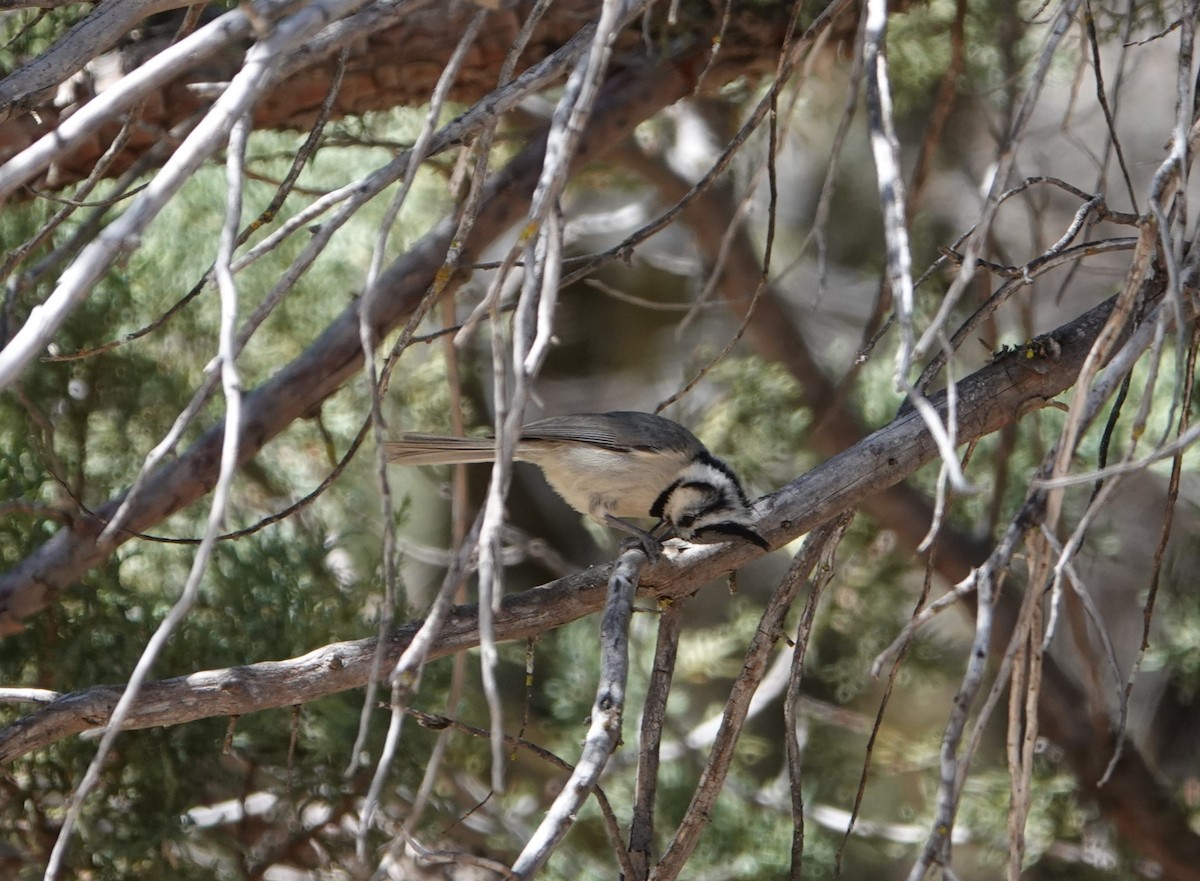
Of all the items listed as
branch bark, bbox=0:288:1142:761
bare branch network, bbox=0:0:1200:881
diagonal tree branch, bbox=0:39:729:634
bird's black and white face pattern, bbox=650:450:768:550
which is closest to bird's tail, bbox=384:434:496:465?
bare branch network, bbox=0:0:1200:881

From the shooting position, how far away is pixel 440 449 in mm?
3701

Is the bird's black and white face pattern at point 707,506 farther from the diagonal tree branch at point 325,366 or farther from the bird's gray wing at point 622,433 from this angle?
the diagonal tree branch at point 325,366

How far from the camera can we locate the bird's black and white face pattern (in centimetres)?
272

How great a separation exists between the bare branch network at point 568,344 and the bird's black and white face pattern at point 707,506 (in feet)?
0.29

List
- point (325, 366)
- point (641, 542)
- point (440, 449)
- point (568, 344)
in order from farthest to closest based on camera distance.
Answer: point (568, 344) < point (440, 449) < point (325, 366) < point (641, 542)

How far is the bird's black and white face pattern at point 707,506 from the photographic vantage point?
8.93ft

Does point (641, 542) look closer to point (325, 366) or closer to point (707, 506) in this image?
point (707, 506)

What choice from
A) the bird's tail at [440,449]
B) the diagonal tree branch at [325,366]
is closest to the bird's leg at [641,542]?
the bird's tail at [440,449]

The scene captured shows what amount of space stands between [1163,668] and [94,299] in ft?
13.9

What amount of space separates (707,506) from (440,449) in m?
0.84

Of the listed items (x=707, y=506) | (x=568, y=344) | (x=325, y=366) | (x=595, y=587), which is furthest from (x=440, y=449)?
(x=568, y=344)

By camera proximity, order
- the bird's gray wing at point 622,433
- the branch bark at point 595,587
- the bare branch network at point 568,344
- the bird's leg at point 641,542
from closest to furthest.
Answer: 1. the bare branch network at point 568,344
2. the branch bark at point 595,587
3. the bird's leg at point 641,542
4. the bird's gray wing at point 622,433

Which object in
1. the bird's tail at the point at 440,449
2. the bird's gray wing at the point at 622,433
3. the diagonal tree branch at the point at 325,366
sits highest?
the diagonal tree branch at the point at 325,366

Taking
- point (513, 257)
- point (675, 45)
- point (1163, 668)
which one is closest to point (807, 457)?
point (1163, 668)
